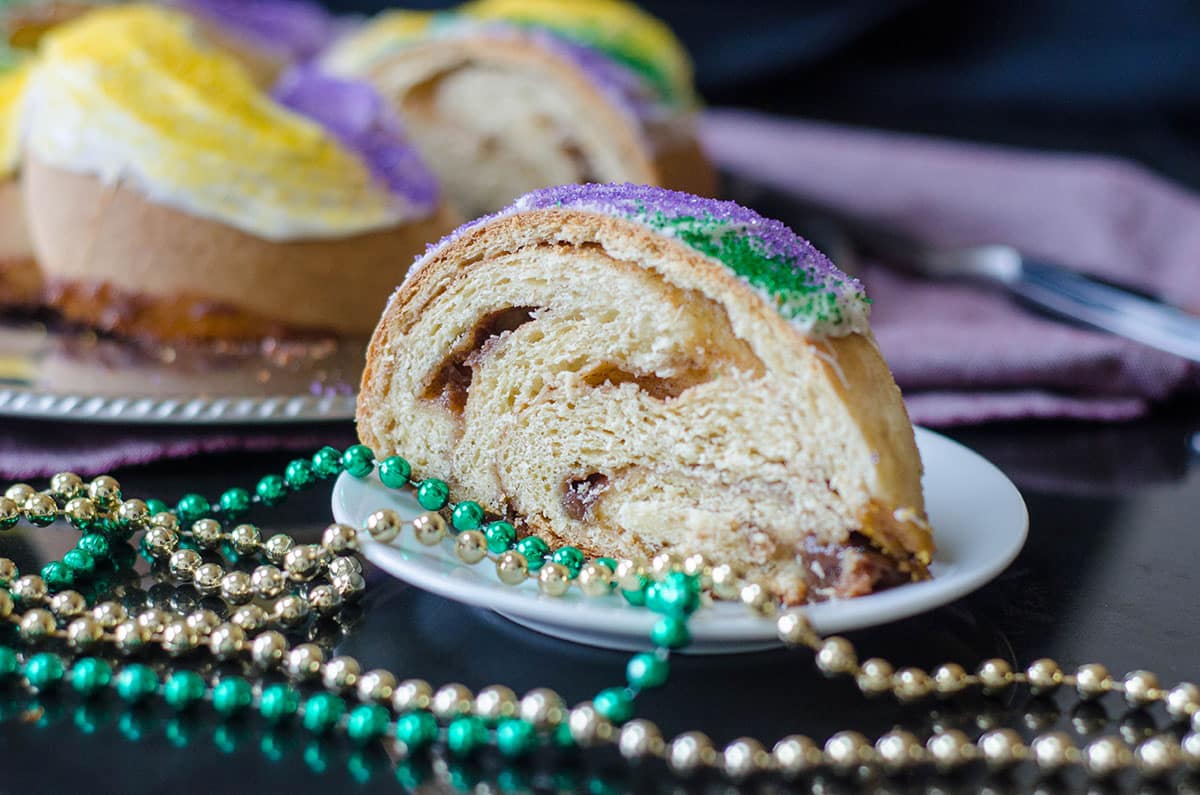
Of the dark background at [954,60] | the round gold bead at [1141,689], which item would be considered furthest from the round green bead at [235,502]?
the dark background at [954,60]

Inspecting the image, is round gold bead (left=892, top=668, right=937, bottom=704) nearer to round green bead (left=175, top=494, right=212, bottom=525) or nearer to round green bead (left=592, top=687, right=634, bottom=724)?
round green bead (left=592, top=687, right=634, bottom=724)

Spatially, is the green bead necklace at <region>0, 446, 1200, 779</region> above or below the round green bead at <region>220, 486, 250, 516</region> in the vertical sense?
above

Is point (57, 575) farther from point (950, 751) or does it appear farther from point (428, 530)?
point (950, 751)

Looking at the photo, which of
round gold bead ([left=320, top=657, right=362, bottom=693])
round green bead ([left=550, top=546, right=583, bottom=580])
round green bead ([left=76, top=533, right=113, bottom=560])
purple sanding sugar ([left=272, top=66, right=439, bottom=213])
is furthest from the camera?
purple sanding sugar ([left=272, top=66, right=439, bottom=213])

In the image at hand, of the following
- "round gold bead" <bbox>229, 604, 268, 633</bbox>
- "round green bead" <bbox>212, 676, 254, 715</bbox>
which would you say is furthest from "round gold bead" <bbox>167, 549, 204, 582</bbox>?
"round green bead" <bbox>212, 676, 254, 715</bbox>

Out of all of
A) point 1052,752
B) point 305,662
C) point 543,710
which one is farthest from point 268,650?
point 1052,752

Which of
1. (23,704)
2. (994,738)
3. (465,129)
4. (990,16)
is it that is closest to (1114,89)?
(990,16)
